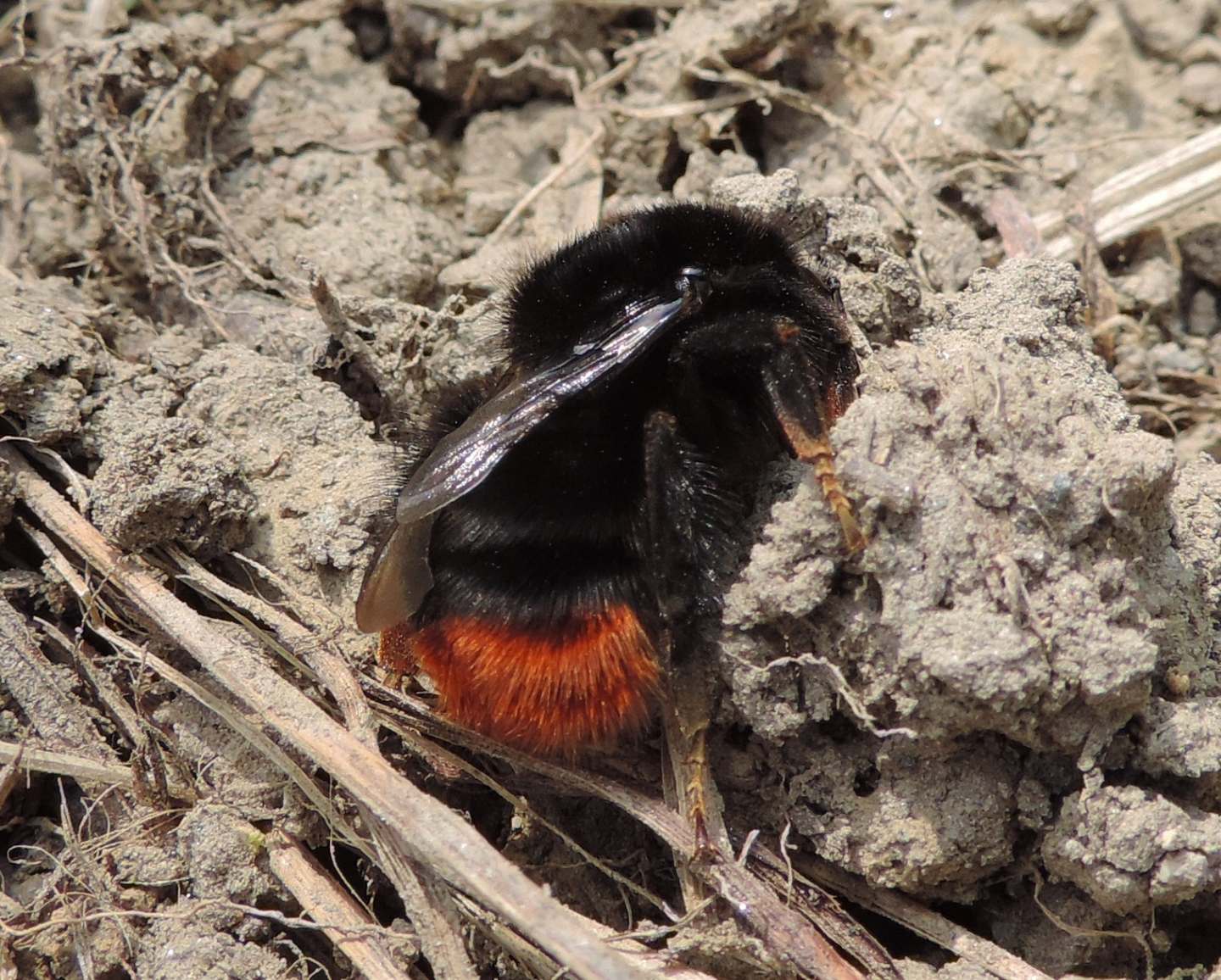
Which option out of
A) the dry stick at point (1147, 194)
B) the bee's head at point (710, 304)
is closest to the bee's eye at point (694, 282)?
the bee's head at point (710, 304)

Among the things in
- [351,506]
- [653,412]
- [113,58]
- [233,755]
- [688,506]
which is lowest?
[233,755]

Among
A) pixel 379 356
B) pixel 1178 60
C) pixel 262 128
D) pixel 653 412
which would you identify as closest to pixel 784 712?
pixel 653 412

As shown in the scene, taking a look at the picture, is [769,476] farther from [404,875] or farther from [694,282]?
[404,875]

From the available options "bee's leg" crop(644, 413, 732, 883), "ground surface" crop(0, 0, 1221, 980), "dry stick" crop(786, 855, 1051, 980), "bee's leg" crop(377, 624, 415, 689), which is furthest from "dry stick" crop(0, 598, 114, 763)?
"dry stick" crop(786, 855, 1051, 980)

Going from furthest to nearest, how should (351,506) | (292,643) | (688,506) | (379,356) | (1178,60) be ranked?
(1178,60), (379,356), (351,506), (292,643), (688,506)

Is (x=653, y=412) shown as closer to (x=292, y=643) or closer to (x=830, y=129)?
(x=292, y=643)

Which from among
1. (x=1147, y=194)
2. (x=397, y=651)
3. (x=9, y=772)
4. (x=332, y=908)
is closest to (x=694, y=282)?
(x=397, y=651)
